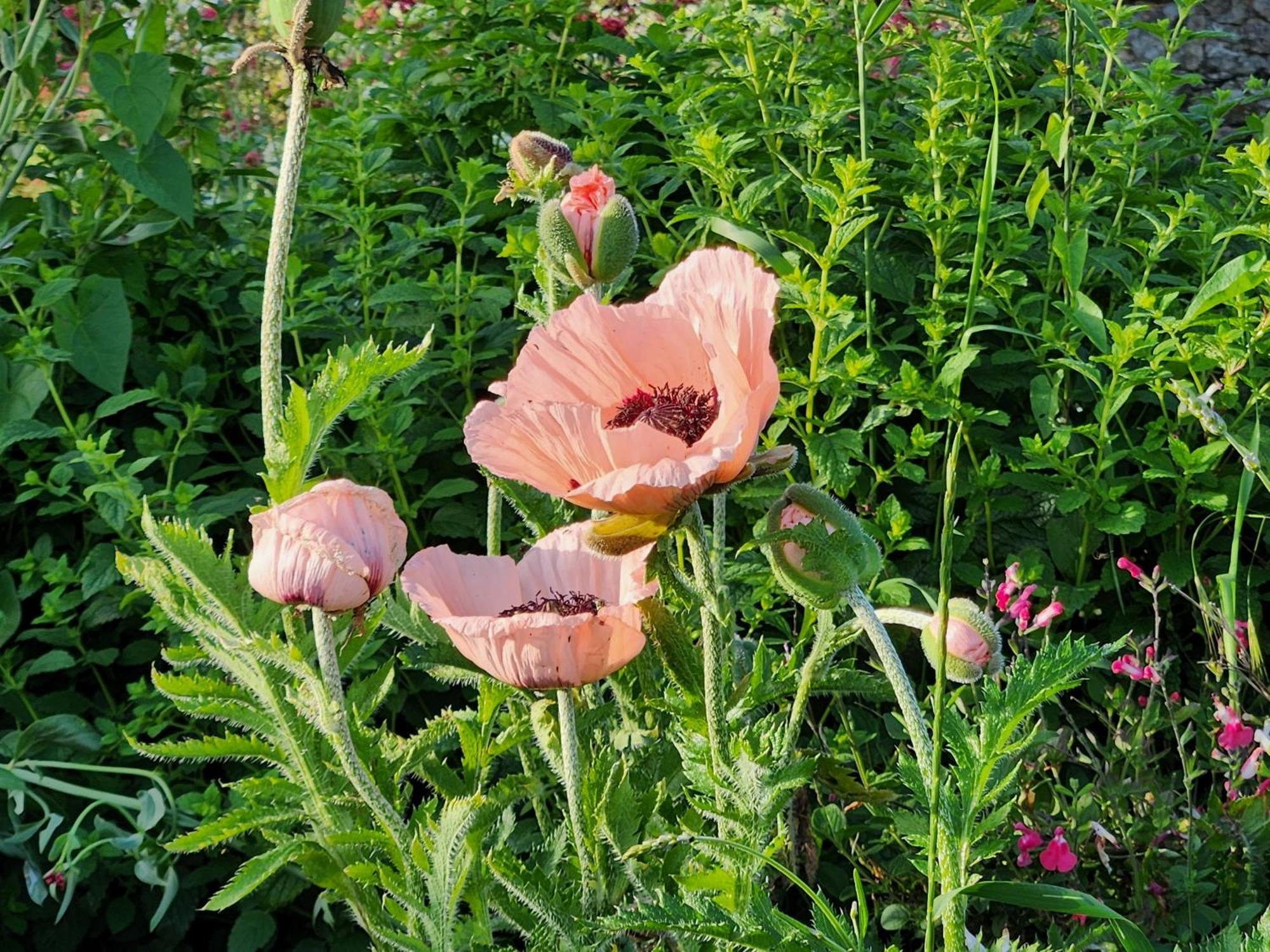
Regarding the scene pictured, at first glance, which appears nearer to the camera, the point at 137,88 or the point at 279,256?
the point at 279,256

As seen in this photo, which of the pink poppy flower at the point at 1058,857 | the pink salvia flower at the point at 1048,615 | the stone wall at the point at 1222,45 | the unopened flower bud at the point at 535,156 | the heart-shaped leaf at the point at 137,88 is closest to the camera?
the unopened flower bud at the point at 535,156

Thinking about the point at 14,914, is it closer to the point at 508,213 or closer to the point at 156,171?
the point at 156,171

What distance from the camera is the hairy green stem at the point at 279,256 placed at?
3.30 ft

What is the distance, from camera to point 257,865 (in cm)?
104

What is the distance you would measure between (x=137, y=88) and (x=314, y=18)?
1363mm

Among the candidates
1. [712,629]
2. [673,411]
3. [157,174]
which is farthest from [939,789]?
[157,174]

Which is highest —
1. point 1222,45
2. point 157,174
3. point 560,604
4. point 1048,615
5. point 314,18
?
point 314,18

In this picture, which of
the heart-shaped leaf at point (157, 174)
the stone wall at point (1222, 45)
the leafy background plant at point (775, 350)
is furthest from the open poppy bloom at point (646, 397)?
the stone wall at point (1222, 45)

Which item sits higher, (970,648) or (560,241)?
(560,241)

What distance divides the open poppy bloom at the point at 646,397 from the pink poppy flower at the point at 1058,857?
72 cm

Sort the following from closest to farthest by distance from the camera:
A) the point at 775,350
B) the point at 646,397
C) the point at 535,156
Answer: the point at 646,397 < the point at 535,156 < the point at 775,350

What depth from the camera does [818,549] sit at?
0.88m

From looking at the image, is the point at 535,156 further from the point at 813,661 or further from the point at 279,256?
the point at 813,661

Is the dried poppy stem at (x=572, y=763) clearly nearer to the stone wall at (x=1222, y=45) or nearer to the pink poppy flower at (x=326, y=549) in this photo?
the pink poppy flower at (x=326, y=549)
